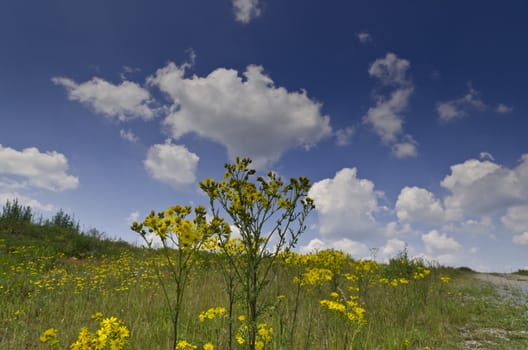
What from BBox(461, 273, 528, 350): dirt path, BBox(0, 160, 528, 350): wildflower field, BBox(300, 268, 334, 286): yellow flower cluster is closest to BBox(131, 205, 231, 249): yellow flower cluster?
BBox(0, 160, 528, 350): wildflower field

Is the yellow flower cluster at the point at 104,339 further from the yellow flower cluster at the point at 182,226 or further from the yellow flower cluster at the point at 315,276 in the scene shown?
the yellow flower cluster at the point at 315,276

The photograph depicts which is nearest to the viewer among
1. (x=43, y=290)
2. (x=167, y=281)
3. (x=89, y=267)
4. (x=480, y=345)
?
(x=480, y=345)

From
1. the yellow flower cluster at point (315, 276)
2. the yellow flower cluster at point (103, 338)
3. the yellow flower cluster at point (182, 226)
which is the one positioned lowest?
the yellow flower cluster at point (103, 338)

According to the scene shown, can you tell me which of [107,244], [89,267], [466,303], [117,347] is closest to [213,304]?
[117,347]

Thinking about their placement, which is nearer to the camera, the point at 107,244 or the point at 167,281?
the point at 167,281

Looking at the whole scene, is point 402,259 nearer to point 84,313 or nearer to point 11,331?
point 84,313

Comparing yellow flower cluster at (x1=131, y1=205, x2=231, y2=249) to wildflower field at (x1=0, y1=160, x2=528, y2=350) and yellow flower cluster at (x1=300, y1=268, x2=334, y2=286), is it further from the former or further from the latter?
yellow flower cluster at (x1=300, y1=268, x2=334, y2=286)

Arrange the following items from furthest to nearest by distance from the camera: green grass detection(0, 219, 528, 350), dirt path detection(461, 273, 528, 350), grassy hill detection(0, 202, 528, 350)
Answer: dirt path detection(461, 273, 528, 350), green grass detection(0, 219, 528, 350), grassy hill detection(0, 202, 528, 350)

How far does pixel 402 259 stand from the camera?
11.8m

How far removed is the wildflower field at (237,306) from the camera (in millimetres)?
2656

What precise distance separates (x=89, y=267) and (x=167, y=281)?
8.84 ft

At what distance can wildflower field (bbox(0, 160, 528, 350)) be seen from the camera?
266 centimetres

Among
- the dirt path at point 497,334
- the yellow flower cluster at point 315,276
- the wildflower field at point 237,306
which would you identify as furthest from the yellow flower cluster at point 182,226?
the dirt path at point 497,334

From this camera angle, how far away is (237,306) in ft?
18.1
